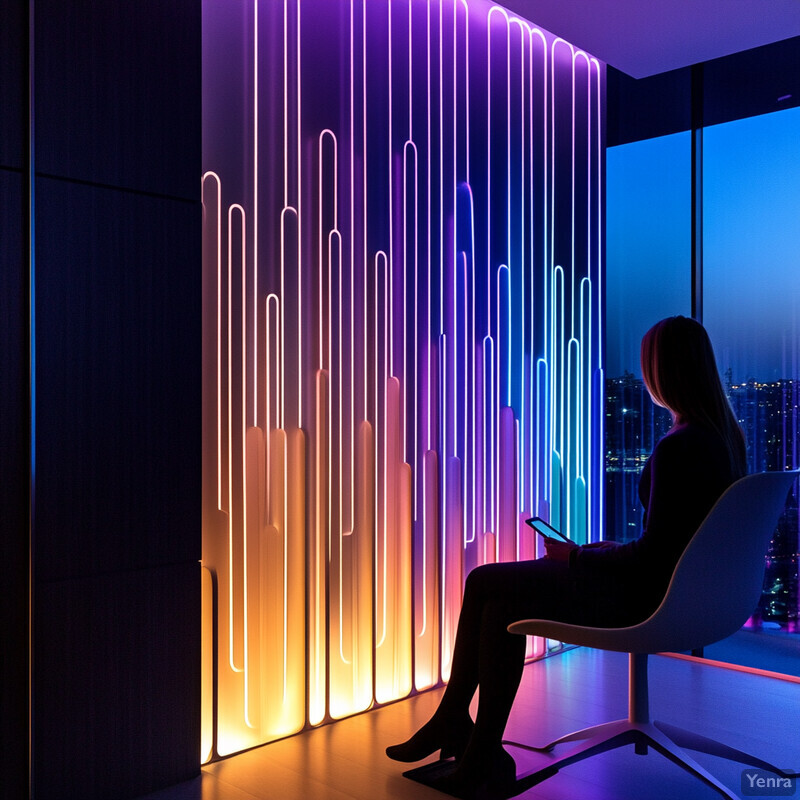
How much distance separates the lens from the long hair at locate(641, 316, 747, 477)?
8.10ft

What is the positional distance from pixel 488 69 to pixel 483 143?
0.97 ft

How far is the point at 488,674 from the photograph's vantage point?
2.47 meters

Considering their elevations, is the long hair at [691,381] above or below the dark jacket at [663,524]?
above

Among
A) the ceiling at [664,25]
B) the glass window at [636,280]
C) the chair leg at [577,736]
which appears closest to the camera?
the chair leg at [577,736]
